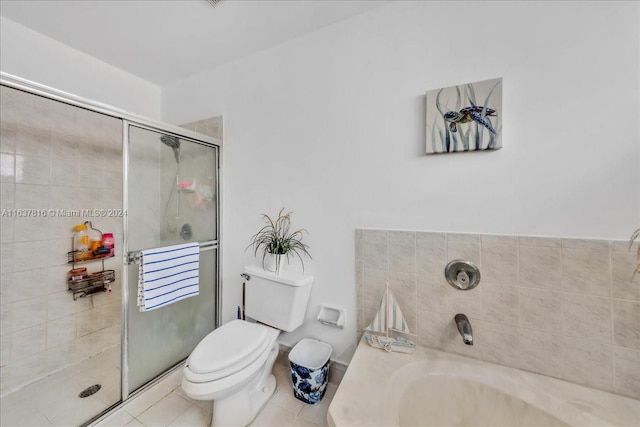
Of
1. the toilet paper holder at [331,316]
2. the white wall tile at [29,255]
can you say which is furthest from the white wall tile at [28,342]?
the toilet paper holder at [331,316]

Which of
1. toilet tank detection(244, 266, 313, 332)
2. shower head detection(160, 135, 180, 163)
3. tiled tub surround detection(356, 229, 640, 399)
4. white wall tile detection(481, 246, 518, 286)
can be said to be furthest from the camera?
shower head detection(160, 135, 180, 163)

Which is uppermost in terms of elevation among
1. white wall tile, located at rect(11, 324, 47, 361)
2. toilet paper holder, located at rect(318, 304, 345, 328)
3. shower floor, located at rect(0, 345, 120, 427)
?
toilet paper holder, located at rect(318, 304, 345, 328)

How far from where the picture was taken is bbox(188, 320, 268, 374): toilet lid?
114cm

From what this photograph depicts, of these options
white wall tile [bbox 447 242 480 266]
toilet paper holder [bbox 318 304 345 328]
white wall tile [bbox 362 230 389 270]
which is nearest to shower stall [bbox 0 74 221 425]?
toilet paper holder [bbox 318 304 345 328]

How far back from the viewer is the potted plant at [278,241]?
5.10 ft

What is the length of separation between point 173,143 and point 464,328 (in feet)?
6.63

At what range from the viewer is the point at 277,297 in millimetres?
1495

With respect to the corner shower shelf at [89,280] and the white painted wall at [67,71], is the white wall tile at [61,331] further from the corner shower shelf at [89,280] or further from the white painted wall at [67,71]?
the white painted wall at [67,71]

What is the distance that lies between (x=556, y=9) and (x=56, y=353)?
11.4 feet

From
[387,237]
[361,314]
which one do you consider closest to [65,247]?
[361,314]

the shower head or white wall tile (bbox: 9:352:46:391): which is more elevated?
the shower head

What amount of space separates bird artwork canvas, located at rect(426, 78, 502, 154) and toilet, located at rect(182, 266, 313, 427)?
110 centimetres

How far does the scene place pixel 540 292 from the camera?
3.50 feet

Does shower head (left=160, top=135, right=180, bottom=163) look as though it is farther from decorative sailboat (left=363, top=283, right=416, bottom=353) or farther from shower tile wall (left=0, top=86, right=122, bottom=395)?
decorative sailboat (left=363, top=283, right=416, bottom=353)
